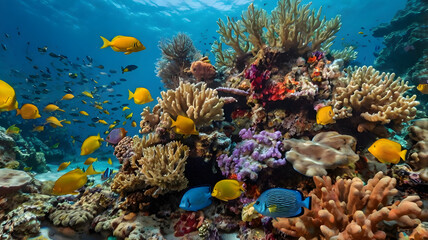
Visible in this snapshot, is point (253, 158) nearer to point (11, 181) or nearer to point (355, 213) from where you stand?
point (355, 213)

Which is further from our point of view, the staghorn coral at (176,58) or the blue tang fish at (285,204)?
the staghorn coral at (176,58)

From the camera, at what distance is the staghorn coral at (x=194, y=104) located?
3.84m

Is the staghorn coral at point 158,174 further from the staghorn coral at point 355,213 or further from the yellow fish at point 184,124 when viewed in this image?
the staghorn coral at point 355,213

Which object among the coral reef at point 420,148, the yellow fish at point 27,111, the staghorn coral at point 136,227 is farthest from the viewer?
the yellow fish at point 27,111

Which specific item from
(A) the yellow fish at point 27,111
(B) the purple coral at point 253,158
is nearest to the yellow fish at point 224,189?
(B) the purple coral at point 253,158

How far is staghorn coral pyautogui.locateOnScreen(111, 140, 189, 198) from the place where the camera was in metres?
3.27

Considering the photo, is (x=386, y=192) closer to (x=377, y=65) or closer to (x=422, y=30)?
(x=422, y=30)

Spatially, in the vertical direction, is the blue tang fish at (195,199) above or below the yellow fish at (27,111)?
below

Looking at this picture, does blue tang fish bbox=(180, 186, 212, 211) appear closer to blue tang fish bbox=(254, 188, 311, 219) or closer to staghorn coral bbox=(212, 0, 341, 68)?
blue tang fish bbox=(254, 188, 311, 219)

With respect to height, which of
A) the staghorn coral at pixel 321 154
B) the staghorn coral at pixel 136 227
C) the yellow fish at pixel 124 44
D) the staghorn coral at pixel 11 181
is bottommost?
the staghorn coral at pixel 136 227

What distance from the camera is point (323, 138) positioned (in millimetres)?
3484

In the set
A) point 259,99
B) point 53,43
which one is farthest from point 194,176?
point 53,43

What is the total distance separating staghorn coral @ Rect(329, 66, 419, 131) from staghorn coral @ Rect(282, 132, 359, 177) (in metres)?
0.79

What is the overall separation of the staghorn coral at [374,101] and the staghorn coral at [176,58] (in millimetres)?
4506
